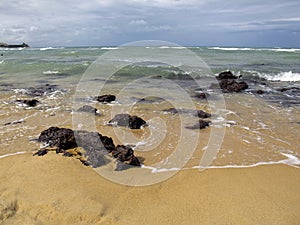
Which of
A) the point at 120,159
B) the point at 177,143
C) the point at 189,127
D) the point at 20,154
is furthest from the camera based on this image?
the point at 189,127

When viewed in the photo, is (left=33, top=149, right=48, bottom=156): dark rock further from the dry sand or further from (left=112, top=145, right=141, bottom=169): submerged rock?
(left=112, top=145, right=141, bottom=169): submerged rock

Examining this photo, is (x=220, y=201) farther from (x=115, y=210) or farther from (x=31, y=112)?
(x=31, y=112)

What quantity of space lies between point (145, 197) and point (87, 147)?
2.12 metres

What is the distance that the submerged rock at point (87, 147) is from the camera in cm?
533

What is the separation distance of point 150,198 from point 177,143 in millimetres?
2560

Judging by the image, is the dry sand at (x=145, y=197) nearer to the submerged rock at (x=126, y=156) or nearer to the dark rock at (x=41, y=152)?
the dark rock at (x=41, y=152)

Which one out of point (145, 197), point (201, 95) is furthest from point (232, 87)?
point (145, 197)

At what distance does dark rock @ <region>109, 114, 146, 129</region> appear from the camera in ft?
25.3

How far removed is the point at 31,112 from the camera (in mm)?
9281

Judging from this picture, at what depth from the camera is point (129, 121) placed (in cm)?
782

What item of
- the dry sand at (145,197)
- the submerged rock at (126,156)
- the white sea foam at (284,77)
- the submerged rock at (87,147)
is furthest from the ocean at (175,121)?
the white sea foam at (284,77)

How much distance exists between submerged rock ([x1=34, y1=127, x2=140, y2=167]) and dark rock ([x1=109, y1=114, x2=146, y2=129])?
65.3 inches

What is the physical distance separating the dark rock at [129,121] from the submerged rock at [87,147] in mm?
1658

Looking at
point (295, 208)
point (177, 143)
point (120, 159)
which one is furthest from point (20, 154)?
point (295, 208)
